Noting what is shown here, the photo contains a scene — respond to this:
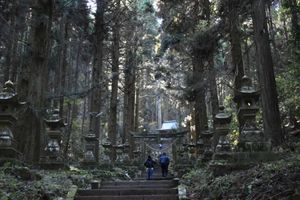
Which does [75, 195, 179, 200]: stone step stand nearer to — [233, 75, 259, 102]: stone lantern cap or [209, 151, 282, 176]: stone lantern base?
[209, 151, 282, 176]: stone lantern base

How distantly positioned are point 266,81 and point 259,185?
597cm

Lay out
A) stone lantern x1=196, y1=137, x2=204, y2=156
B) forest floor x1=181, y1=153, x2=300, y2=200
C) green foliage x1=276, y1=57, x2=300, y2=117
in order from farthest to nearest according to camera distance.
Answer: stone lantern x1=196, y1=137, x2=204, y2=156 → green foliage x1=276, y1=57, x2=300, y2=117 → forest floor x1=181, y1=153, x2=300, y2=200

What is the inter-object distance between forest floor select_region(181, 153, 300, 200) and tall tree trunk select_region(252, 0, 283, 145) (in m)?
2.49

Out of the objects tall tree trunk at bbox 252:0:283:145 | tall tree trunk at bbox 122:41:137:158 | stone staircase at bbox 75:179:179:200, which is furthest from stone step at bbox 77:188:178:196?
tall tree trunk at bbox 122:41:137:158

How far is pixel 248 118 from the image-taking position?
1077cm

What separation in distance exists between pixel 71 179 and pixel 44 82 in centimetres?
369

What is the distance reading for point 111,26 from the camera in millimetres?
21906

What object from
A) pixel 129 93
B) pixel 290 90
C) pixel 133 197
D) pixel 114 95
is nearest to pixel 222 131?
pixel 133 197

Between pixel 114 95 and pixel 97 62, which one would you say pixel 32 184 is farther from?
pixel 114 95

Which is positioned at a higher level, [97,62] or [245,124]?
[97,62]

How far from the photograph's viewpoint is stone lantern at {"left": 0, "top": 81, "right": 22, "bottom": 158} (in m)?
10.4

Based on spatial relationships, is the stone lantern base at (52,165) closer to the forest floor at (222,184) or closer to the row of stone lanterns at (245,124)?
the forest floor at (222,184)

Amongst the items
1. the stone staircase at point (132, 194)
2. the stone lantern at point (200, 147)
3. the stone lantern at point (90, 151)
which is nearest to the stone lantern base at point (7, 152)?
the stone staircase at point (132, 194)

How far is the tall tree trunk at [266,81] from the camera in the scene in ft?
39.2
